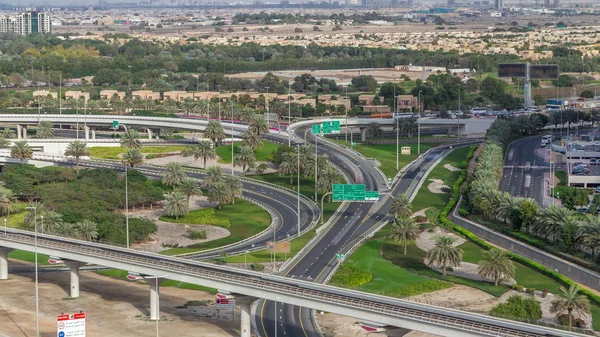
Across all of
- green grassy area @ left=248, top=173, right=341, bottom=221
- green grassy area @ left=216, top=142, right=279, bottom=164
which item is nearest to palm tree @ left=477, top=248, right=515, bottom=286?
green grassy area @ left=248, top=173, right=341, bottom=221

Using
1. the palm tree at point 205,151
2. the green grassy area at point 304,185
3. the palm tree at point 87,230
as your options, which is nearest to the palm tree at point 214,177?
the green grassy area at point 304,185

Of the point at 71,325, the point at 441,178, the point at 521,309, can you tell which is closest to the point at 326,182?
the point at 441,178

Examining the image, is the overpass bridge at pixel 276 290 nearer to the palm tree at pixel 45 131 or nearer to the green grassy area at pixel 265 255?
the green grassy area at pixel 265 255

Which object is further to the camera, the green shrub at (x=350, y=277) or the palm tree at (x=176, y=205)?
the palm tree at (x=176, y=205)

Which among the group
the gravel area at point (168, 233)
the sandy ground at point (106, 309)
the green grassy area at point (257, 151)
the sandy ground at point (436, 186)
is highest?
the green grassy area at point (257, 151)

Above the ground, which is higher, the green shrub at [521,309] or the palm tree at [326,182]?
the palm tree at [326,182]

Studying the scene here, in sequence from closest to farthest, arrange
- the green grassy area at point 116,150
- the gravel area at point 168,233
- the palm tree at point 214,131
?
the gravel area at point 168,233, the green grassy area at point 116,150, the palm tree at point 214,131

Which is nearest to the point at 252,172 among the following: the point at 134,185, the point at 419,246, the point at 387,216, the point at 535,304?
the point at 134,185
